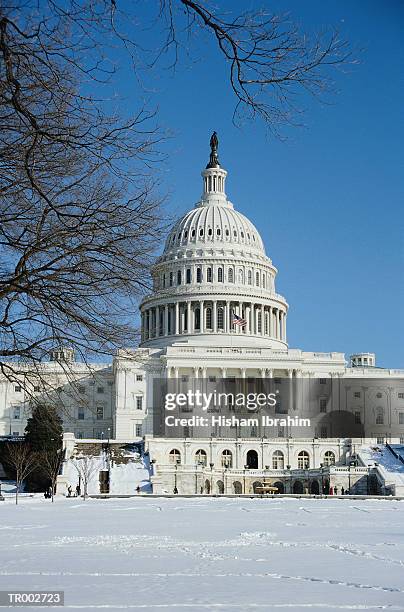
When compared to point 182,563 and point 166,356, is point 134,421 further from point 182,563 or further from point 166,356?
point 182,563

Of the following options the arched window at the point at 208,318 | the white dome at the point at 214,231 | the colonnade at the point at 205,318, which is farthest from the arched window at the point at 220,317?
the white dome at the point at 214,231

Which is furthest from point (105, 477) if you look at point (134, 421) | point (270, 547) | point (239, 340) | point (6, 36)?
point (6, 36)

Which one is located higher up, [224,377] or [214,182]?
[214,182]

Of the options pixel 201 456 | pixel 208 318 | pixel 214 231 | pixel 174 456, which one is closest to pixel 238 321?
pixel 208 318

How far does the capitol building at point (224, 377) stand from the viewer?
106 meters

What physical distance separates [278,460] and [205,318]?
120 ft

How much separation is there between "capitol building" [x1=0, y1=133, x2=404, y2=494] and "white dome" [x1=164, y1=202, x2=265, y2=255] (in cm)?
22

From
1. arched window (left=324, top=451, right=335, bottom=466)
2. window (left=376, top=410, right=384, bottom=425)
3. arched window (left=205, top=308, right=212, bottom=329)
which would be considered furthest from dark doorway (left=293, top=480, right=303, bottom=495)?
arched window (left=205, top=308, right=212, bottom=329)

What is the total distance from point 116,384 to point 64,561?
11246 centimetres

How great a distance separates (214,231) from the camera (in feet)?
531

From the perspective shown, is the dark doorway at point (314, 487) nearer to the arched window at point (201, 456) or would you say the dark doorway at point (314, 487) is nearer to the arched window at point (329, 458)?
the arched window at point (329, 458)

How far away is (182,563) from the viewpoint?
23328 mm

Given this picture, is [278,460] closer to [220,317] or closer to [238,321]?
[238,321]

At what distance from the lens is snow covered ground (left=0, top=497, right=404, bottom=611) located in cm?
1711
